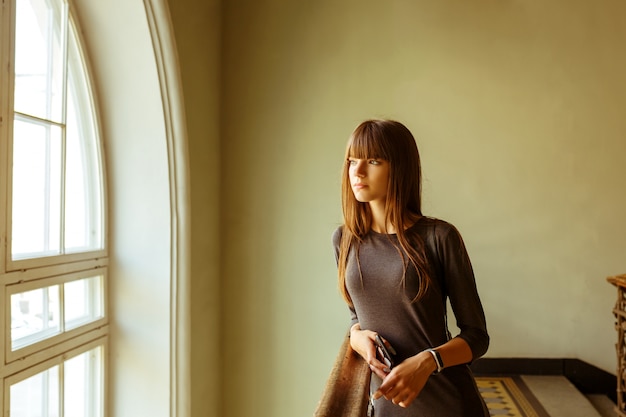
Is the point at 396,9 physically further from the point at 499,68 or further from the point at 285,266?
the point at 285,266

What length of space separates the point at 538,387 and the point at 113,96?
372cm

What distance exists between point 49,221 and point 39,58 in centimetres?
94

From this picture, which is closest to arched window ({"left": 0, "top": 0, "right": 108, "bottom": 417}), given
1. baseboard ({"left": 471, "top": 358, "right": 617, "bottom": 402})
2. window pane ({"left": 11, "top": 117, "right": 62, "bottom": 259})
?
window pane ({"left": 11, "top": 117, "right": 62, "bottom": 259})

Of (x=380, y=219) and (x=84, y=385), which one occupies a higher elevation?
(x=380, y=219)

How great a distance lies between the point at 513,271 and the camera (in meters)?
4.46

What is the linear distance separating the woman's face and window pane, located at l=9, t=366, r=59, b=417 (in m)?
2.24

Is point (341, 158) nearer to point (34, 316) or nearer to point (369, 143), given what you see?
point (34, 316)

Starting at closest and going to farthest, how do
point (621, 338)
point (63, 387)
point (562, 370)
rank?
point (621, 338) → point (63, 387) → point (562, 370)

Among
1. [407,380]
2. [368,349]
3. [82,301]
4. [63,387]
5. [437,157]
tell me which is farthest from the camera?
[437,157]

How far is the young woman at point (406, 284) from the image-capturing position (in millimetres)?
1711

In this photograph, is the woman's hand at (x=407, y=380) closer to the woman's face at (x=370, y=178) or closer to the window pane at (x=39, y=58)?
the woman's face at (x=370, y=178)

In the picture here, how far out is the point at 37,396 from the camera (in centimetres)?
314

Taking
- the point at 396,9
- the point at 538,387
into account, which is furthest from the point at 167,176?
the point at 538,387

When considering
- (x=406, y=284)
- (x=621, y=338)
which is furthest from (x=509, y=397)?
(x=406, y=284)
